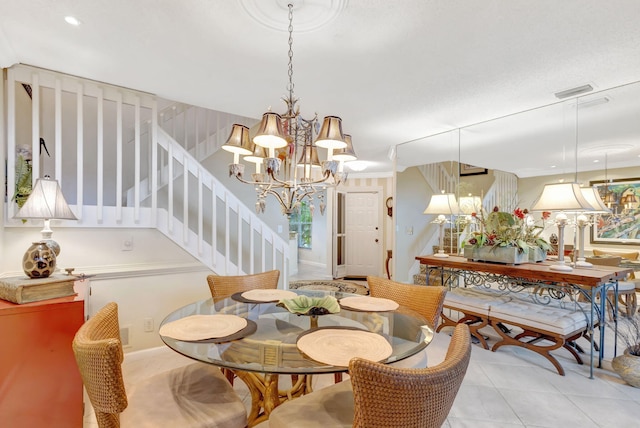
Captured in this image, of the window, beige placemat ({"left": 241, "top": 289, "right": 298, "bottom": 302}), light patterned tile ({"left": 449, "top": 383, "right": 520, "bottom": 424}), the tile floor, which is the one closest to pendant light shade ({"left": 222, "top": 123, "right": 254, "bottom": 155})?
beige placemat ({"left": 241, "top": 289, "right": 298, "bottom": 302})

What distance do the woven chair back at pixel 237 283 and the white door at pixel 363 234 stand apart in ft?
14.2

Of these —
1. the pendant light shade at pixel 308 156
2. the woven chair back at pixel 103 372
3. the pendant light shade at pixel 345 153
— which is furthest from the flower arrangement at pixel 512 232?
the woven chair back at pixel 103 372

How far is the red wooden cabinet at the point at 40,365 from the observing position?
1579 millimetres

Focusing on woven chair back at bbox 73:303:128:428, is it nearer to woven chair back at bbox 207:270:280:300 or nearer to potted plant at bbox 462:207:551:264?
woven chair back at bbox 207:270:280:300

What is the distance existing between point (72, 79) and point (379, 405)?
10.7ft

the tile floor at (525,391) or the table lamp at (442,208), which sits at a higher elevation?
the table lamp at (442,208)

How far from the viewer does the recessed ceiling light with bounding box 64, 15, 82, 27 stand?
1.79 meters

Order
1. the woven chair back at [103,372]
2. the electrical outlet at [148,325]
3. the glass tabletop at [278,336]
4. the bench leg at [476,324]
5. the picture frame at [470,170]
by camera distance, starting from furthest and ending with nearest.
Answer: the picture frame at [470,170] < the bench leg at [476,324] < the electrical outlet at [148,325] < the glass tabletop at [278,336] < the woven chair back at [103,372]

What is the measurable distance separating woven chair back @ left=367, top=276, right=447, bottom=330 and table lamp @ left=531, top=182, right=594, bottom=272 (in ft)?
4.40

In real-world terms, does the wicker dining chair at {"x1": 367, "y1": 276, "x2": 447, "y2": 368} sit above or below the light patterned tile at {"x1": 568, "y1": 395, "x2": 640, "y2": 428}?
above

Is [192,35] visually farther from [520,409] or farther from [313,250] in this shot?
[313,250]

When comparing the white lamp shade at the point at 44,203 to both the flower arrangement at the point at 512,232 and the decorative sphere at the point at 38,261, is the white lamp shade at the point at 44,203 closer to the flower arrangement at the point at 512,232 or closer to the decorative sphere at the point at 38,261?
the decorative sphere at the point at 38,261

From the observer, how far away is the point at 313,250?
809 cm

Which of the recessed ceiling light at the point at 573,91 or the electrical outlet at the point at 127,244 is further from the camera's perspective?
the electrical outlet at the point at 127,244
